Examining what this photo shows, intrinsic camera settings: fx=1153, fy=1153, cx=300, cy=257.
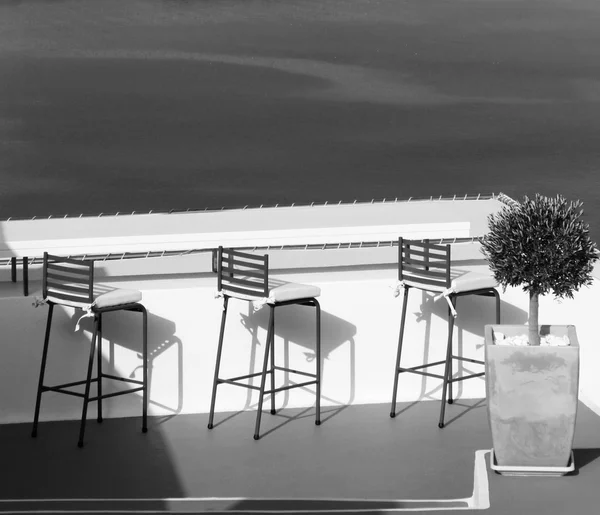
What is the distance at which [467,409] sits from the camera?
19.2 ft

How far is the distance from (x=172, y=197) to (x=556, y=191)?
264 inches

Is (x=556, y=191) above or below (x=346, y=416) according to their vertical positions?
above

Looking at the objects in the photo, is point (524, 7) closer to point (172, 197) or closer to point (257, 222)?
point (172, 197)

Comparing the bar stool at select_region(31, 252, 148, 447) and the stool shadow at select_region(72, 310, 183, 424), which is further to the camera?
the stool shadow at select_region(72, 310, 183, 424)

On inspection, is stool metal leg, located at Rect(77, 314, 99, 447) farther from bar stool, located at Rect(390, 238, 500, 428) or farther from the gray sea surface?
the gray sea surface

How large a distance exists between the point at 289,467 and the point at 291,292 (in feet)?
2.75

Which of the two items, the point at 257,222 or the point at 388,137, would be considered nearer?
the point at 257,222

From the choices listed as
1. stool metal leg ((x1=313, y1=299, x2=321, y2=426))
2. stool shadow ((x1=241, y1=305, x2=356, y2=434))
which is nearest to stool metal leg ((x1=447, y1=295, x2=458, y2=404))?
stool shadow ((x1=241, y1=305, x2=356, y2=434))

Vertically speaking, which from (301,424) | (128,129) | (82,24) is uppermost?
(82,24)

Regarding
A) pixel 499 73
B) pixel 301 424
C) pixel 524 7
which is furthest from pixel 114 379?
pixel 524 7

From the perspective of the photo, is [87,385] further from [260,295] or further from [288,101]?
[288,101]

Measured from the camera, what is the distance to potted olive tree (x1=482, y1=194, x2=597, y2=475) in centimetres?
454

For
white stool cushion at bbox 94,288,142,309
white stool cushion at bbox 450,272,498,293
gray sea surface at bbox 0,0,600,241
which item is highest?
gray sea surface at bbox 0,0,600,241

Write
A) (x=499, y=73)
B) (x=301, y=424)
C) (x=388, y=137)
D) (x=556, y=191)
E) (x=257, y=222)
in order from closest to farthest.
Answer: (x=301, y=424), (x=257, y=222), (x=556, y=191), (x=388, y=137), (x=499, y=73)
